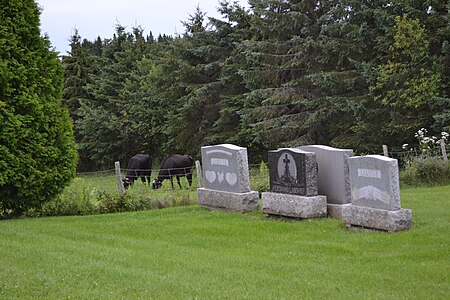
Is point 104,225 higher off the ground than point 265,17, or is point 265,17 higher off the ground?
point 265,17

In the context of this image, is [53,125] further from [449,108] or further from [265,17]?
[265,17]

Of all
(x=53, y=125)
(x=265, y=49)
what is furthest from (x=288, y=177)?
(x=265, y=49)

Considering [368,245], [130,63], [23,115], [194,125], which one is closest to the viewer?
[368,245]

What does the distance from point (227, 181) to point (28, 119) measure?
4.96 metres

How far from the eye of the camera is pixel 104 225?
501 inches

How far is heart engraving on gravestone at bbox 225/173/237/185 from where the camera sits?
1423 centimetres

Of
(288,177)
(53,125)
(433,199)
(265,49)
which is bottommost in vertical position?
(433,199)

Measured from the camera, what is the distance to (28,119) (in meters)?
13.9

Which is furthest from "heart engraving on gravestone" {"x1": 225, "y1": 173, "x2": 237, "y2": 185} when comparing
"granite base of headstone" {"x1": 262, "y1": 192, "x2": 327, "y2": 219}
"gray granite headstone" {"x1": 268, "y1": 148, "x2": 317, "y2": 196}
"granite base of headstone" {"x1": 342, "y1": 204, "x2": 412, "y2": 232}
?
"granite base of headstone" {"x1": 342, "y1": 204, "x2": 412, "y2": 232}

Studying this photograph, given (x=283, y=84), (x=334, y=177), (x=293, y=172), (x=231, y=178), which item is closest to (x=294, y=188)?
(x=293, y=172)

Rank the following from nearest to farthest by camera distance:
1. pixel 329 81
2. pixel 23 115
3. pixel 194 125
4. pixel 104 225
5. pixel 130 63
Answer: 1. pixel 104 225
2. pixel 23 115
3. pixel 329 81
4. pixel 194 125
5. pixel 130 63

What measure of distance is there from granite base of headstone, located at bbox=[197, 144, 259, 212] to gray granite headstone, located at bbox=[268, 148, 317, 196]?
911 mm

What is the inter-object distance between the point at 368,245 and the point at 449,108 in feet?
54.7

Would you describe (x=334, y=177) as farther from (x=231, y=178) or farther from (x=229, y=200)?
(x=229, y=200)
